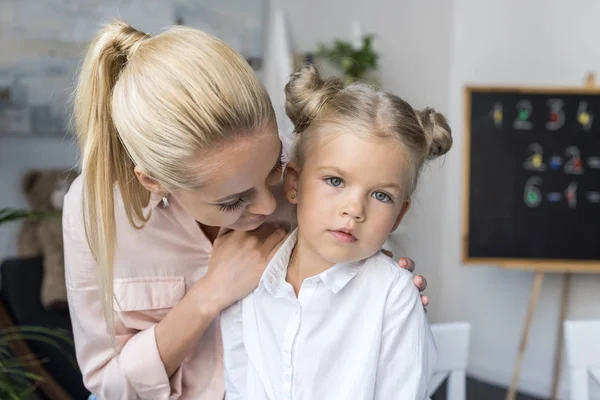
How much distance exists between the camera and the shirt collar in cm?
113

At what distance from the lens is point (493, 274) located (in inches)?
152

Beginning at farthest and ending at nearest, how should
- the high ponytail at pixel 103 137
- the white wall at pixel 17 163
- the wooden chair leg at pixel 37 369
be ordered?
the white wall at pixel 17 163 < the wooden chair leg at pixel 37 369 < the high ponytail at pixel 103 137

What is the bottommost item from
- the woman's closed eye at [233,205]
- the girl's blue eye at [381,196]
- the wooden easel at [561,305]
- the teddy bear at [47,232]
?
the wooden easel at [561,305]

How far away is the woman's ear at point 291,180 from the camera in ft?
3.81

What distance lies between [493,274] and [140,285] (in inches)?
115

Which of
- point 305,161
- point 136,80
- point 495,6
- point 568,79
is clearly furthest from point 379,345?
point 495,6

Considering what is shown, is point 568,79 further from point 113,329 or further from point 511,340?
point 113,329

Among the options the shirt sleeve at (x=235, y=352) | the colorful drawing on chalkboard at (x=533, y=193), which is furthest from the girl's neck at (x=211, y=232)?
the colorful drawing on chalkboard at (x=533, y=193)

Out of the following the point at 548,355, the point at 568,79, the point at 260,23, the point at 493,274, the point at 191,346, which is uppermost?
the point at 260,23

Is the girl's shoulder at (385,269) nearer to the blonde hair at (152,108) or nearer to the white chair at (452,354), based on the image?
the blonde hair at (152,108)

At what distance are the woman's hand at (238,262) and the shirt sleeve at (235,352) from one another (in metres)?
0.04

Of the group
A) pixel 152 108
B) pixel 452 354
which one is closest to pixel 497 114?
pixel 452 354

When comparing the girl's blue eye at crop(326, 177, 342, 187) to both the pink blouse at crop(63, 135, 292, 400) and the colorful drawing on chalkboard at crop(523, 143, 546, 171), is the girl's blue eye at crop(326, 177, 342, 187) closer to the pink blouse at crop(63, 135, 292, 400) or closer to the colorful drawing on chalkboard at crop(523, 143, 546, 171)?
the pink blouse at crop(63, 135, 292, 400)

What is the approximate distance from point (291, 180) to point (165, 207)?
0.91 feet
